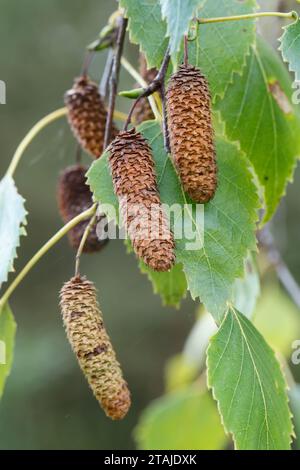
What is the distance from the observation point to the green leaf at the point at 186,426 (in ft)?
6.70

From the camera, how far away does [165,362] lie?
526cm

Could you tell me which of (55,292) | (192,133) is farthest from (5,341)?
(55,292)

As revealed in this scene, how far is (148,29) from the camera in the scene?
98 centimetres

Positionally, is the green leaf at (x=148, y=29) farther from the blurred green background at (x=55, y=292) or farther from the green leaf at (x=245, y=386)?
the blurred green background at (x=55, y=292)

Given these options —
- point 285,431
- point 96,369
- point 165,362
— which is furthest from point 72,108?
point 165,362

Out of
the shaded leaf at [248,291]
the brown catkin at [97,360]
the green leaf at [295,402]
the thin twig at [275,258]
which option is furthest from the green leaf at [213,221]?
the green leaf at [295,402]

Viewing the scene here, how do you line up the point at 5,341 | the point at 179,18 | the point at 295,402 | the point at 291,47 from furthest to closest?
1. the point at 295,402
2. the point at 5,341
3. the point at 291,47
4. the point at 179,18

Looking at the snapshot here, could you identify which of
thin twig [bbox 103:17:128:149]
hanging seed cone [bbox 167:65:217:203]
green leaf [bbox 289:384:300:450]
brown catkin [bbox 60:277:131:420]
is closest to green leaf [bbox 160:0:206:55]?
hanging seed cone [bbox 167:65:217:203]

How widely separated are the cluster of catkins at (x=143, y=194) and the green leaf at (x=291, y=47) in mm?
95

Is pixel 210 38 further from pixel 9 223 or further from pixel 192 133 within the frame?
pixel 9 223

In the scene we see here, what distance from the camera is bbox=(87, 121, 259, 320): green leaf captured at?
0.90 metres

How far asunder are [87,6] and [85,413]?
7.91 feet

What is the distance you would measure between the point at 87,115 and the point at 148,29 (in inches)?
8.7

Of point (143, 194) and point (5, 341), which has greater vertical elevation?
point (143, 194)
